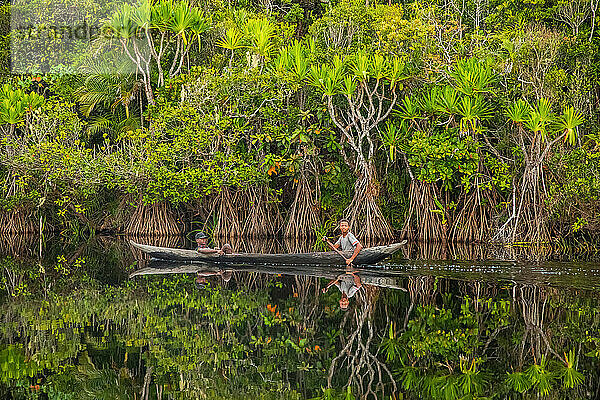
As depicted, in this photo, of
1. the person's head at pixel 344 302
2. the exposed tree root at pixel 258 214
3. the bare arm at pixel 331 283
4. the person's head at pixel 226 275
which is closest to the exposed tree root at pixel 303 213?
the exposed tree root at pixel 258 214

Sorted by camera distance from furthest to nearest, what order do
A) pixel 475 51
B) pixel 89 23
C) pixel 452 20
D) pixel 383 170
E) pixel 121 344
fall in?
pixel 89 23, pixel 383 170, pixel 452 20, pixel 475 51, pixel 121 344

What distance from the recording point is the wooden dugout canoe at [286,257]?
1183 centimetres

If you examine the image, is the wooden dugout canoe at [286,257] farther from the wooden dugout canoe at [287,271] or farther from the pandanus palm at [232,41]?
the pandanus palm at [232,41]

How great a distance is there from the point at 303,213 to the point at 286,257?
547 cm

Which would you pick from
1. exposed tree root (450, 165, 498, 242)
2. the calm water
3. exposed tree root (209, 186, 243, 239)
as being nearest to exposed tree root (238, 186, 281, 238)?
exposed tree root (209, 186, 243, 239)

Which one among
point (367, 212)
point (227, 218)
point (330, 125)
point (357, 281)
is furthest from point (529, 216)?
point (227, 218)

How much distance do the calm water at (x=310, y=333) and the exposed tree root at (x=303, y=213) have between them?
5256 millimetres

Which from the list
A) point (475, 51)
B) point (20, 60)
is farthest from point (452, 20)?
point (20, 60)

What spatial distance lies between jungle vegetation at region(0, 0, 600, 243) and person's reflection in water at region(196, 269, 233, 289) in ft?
16.5

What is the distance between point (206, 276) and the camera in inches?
470

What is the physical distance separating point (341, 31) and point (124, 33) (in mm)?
Answer: 5154

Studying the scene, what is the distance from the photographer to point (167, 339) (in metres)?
7.05

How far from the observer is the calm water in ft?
18.3

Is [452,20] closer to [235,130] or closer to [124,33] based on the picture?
[235,130]
